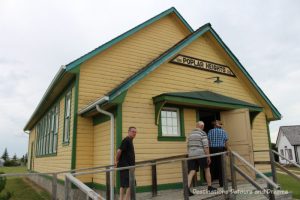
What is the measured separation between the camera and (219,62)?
35.9ft

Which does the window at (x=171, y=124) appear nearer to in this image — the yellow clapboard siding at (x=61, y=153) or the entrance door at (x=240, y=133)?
the entrance door at (x=240, y=133)

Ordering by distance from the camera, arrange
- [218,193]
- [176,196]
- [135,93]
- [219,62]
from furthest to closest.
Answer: [219,62], [135,93], [176,196], [218,193]

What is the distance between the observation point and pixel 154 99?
8.50 meters

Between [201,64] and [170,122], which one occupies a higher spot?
[201,64]

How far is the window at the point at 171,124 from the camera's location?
28.5ft

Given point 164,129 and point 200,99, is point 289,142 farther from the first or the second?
point 164,129

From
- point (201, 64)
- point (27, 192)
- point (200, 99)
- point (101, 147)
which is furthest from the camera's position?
point (27, 192)

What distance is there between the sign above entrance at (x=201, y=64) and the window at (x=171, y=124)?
67.4 inches

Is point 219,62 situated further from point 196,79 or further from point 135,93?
point 135,93

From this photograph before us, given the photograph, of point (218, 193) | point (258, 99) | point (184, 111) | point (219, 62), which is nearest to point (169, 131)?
point (184, 111)

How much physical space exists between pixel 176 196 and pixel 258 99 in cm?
639

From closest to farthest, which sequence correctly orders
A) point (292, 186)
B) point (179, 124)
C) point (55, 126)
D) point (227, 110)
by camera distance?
1. point (179, 124)
2. point (227, 110)
3. point (292, 186)
4. point (55, 126)

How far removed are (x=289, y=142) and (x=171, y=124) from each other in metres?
36.6

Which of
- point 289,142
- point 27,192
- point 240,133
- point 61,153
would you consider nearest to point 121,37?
point 61,153
